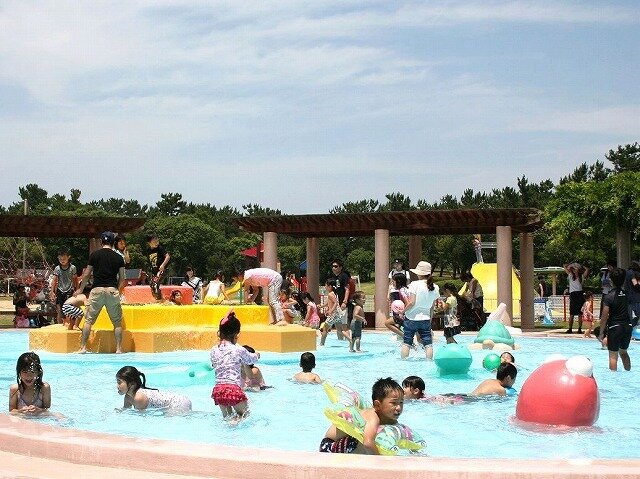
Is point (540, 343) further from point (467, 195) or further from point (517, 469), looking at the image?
point (467, 195)

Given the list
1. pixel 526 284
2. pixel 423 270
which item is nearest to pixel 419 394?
pixel 423 270

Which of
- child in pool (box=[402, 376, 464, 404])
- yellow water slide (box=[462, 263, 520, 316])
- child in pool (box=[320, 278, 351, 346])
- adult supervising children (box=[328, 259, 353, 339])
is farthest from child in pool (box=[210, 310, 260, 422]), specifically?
yellow water slide (box=[462, 263, 520, 316])

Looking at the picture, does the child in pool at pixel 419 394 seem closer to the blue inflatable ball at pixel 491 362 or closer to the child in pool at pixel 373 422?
the child in pool at pixel 373 422

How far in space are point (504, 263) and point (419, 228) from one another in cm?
268

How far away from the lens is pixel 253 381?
1059 cm

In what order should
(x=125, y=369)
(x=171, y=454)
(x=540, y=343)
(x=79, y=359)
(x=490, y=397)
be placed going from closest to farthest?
1. (x=171, y=454)
2. (x=125, y=369)
3. (x=490, y=397)
4. (x=79, y=359)
5. (x=540, y=343)

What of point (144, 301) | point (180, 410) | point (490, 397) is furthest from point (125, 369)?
point (144, 301)

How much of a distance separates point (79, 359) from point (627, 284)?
336 inches

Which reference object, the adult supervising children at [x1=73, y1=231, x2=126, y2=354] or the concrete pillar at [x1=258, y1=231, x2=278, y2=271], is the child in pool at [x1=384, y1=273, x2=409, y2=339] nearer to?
the adult supervising children at [x1=73, y1=231, x2=126, y2=354]

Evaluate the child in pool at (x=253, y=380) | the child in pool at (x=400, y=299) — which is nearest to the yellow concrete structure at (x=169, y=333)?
the child in pool at (x=400, y=299)

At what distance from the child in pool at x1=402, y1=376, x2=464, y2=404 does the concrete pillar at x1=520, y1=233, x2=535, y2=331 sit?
47.7ft

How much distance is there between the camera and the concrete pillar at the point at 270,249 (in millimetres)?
25344

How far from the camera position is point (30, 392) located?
314 inches

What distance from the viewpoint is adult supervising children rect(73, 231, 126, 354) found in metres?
13.9
